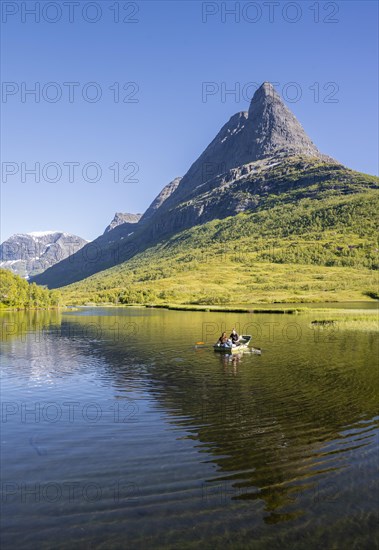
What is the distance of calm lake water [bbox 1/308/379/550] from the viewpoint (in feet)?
51.5

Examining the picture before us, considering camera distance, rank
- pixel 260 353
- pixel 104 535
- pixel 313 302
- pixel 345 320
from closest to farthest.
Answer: pixel 104 535, pixel 260 353, pixel 345 320, pixel 313 302

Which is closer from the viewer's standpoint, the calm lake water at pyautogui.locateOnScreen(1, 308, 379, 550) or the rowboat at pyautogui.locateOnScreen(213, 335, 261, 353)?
the calm lake water at pyautogui.locateOnScreen(1, 308, 379, 550)

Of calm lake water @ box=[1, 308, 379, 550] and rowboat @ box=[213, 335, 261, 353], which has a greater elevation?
rowboat @ box=[213, 335, 261, 353]

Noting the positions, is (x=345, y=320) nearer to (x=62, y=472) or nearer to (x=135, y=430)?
(x=135, y=430)

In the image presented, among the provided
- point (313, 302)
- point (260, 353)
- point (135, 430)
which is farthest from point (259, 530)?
point (313, 302)

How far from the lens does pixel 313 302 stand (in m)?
174

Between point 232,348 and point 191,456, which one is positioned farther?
point 232,348

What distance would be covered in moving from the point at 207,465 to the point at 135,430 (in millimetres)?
7161

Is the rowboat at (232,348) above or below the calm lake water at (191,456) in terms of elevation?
above

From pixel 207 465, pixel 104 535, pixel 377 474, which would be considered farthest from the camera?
pixel 207 465

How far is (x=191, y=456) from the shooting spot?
74.1ft

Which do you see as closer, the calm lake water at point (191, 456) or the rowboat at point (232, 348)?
the calm lake water at point (191, 456)

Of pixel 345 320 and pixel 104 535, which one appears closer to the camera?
pixel 104 535

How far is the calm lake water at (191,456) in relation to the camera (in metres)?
15.7
